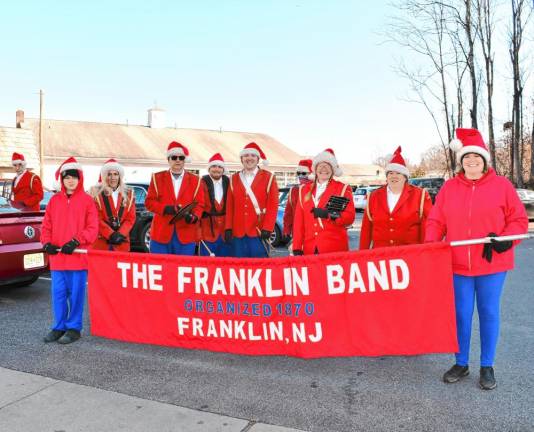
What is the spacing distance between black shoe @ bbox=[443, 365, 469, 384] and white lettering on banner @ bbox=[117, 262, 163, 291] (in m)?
2.41

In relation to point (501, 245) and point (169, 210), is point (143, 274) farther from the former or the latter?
point (501, 245)

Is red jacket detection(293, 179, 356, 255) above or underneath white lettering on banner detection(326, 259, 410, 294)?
above

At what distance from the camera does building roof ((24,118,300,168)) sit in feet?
115

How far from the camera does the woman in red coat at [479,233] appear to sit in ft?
12.4

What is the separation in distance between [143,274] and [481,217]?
2.79 meters

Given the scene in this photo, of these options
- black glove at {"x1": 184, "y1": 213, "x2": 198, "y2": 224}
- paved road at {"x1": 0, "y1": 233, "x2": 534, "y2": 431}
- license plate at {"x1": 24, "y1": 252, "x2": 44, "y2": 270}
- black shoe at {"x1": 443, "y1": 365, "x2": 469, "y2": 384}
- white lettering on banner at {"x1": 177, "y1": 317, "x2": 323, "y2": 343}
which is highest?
black glove at {"x1": 184, "y1": 213, "x2": 198, "y2": 224}

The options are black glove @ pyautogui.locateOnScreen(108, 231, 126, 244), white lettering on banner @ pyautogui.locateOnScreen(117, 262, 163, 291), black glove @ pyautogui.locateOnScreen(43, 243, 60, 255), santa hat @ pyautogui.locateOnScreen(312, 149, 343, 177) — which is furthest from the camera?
black glove @ pyautogui.locateOnScreen(108, 231, 126, 244)

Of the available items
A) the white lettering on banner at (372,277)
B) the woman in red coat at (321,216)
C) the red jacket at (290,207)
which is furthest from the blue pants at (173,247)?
the white lettering on banner at (372,277)

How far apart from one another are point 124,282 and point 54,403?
4.18 ft

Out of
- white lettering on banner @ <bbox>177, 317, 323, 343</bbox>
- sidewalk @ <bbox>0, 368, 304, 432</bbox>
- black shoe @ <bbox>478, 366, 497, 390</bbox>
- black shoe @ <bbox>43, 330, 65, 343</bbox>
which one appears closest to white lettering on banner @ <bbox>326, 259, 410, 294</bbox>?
white lettering on banner @ <bbox>177, 317, 323, 343</bbox>

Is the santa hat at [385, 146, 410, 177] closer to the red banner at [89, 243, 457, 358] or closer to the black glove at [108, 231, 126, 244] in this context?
the red banner at [89, 243, 457, 358]

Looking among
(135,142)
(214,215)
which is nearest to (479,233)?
(214,215)

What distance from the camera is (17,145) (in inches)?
1257

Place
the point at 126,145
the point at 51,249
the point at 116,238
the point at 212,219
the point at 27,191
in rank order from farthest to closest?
the point at 126,145
the point at 27,191
the point at 212,219
the point at 116,238
the point at 51,249
